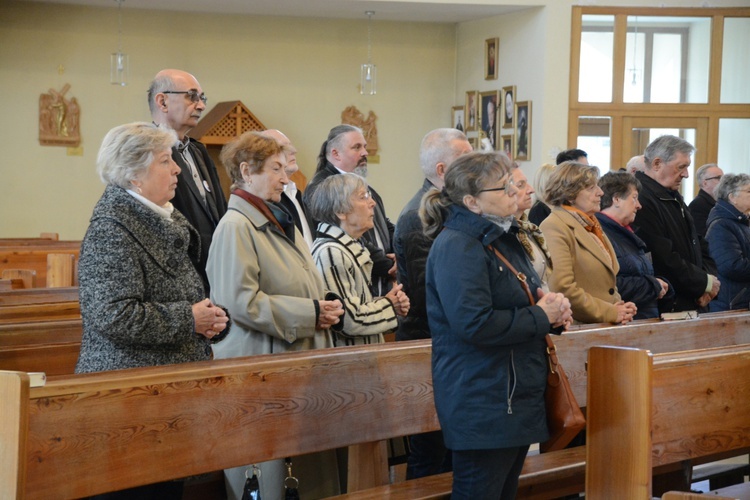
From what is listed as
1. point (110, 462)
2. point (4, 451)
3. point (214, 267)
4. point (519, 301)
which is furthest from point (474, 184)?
point (4, 451)

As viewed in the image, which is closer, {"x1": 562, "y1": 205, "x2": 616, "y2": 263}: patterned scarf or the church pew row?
the church pew row

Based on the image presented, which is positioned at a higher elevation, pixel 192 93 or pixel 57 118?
pixel 57 118

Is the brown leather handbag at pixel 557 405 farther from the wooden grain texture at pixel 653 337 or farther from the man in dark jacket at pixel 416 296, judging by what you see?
the man in dark jacket at pixel 416 296

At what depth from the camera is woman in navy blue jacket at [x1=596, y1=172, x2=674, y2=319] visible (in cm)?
399

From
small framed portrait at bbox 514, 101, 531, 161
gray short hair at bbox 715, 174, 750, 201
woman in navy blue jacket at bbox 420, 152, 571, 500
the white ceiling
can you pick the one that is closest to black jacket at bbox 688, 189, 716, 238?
gray short hair at bbox 715, 174, 750, 201

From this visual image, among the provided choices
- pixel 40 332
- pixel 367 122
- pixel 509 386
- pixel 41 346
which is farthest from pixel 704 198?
pixel 367 122

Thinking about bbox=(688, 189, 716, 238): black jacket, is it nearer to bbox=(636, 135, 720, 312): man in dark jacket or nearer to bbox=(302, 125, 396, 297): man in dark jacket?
bbox=(636, 135, 720, 312): man in dark jacket

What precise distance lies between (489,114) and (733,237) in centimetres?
526

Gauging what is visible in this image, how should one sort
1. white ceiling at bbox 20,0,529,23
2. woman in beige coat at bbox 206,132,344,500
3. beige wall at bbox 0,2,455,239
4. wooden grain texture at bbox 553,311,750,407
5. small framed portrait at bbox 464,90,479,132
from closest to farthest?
woman in beige coat at bbox 206,132,344,500 → wooden grain texture at bbox 553,311,750,407 → white ceiling at bbox 20,0,529,23 → beige wall at bbox 0,2,455,239 → small framed portrait at bbox 464,90,479,132

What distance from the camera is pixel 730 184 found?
5.23 metres

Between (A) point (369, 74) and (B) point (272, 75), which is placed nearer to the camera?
(A) point (369, 74)

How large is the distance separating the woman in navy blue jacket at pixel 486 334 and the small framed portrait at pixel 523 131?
722 cm

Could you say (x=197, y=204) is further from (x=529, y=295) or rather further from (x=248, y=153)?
(x=529, y=295)

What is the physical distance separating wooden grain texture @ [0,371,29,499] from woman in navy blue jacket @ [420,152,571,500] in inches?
38.8
